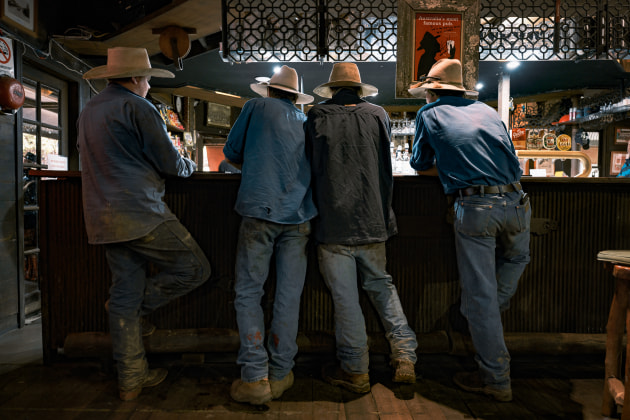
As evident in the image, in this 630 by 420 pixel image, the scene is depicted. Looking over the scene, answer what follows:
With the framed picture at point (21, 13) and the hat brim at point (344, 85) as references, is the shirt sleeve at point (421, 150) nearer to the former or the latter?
the hat brim at point (344, 85)

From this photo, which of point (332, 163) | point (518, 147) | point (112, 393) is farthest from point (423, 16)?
point (112, 393)

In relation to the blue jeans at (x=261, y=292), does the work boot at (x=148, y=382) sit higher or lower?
lower

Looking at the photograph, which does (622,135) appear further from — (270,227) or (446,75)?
(270,227)

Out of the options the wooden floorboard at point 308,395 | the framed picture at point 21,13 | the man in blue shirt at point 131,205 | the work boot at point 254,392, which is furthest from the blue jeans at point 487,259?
the framed picture at point 21,13

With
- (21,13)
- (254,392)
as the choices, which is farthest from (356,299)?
(21,13)

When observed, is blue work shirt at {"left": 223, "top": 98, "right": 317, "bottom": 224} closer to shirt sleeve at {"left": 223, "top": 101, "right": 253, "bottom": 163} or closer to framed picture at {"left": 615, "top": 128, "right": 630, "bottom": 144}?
shirt sleeve at {"left": 223, "top": 101, "right": 253, "bottom": 163}

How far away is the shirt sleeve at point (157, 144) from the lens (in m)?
2.09

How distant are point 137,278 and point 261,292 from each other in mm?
677

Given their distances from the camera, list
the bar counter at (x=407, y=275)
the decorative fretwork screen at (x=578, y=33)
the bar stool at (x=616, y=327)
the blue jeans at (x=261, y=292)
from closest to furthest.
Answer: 1. the bar stool at (x=616, y=327)
2. the blue jeans at (x=261, y=292)
3. the bar counter at (x=407, y=275)
4. the decorative fretwork screen at (x=578, y=33)

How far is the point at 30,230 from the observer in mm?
3805

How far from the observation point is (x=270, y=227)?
214 cm

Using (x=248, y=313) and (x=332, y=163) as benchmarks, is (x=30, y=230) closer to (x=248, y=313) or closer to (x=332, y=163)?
(x=248, y=313)

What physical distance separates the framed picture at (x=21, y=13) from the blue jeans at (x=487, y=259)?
3.78 m

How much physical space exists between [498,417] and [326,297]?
111 cm
